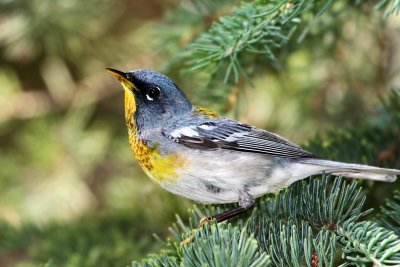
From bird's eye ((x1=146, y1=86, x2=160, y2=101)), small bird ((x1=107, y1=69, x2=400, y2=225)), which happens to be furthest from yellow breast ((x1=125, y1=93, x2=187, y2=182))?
bird's eye ((x1=146, y1=86, x2=160, y2=101))

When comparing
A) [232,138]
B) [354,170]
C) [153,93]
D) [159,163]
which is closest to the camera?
[354,170]

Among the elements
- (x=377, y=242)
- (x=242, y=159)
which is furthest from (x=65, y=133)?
(x=377, y=242)

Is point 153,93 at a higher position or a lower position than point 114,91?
lower

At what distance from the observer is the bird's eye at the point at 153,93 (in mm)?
4039

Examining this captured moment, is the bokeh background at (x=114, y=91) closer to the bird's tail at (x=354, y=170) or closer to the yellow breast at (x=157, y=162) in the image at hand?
the yellow breast at (x=157, y=162)

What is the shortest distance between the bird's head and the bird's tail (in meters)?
1.04

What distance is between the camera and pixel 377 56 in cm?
494

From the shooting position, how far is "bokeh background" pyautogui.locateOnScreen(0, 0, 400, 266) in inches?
159

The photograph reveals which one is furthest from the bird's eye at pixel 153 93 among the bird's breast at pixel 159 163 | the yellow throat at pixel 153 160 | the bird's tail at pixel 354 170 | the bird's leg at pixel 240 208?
the bird's tail at pixel 354 170

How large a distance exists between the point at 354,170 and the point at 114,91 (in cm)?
274

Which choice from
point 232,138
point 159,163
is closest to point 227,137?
point 232,138

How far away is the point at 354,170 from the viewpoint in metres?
3.32

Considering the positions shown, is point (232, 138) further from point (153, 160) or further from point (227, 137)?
point (153, 160)

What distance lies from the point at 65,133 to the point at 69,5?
1.07 m
